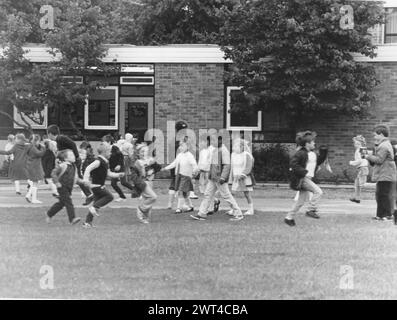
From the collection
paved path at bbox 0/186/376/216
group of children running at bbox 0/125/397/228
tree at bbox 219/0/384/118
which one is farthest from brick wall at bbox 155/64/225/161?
group of children running at bbox 0/125/397/228

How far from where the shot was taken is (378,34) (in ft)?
88.9

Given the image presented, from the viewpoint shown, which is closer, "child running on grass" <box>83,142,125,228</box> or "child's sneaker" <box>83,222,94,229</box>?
"child's sneaker" <box>83,222,94,229</box>

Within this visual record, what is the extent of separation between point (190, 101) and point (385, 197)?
13117 mm

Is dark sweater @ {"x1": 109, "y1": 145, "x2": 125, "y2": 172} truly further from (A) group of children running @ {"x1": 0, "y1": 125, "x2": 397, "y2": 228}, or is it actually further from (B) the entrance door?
(B) the entrance door

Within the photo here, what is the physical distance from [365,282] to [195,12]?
25717mm

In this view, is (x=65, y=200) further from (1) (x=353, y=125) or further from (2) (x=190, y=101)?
(1) (x=353, y=125)

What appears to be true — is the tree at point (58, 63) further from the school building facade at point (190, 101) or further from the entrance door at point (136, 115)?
the entrance door at point (136, 115)

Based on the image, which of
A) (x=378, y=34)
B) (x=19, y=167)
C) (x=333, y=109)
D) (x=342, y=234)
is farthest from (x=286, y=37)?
(x=342, y=234)

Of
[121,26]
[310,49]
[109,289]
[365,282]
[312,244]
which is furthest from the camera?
[121,26]

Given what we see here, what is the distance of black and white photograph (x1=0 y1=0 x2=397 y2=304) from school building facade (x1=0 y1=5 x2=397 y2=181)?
0.05m

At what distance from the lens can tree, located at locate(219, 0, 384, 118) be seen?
2392cm

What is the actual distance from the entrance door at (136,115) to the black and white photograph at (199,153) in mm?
51

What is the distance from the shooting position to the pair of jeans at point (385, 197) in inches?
572

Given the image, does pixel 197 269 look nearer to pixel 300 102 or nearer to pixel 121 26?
pixel 300 102
